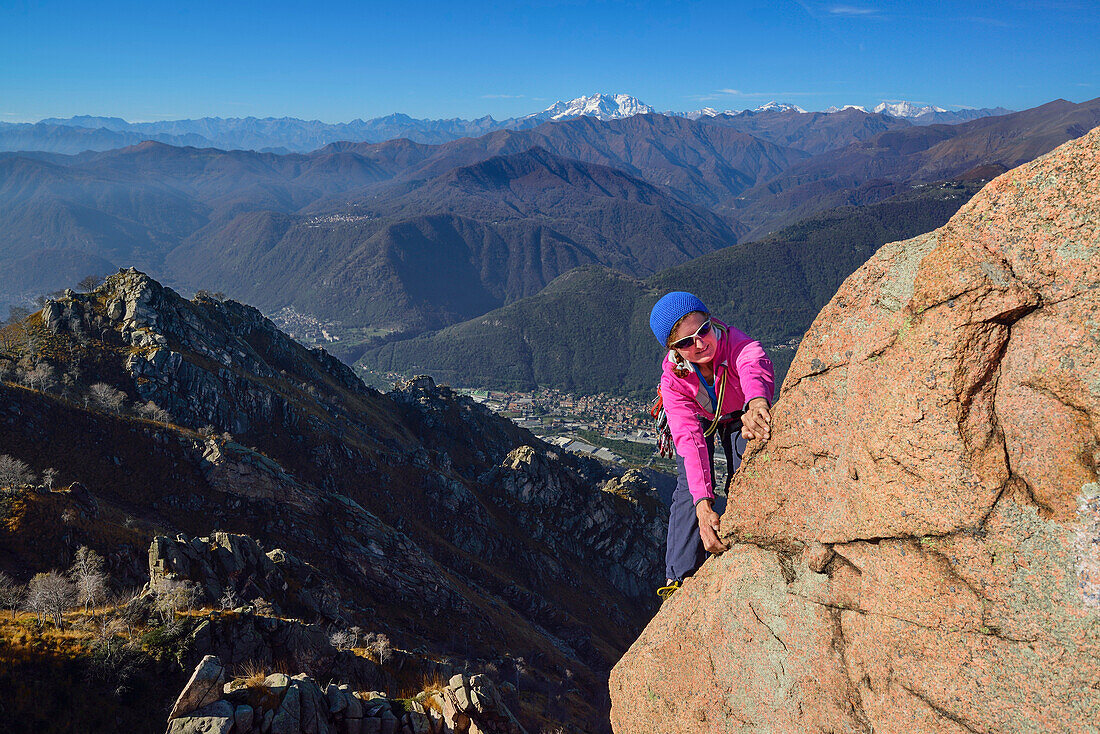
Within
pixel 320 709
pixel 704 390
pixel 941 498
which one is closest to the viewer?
pixel 941 498

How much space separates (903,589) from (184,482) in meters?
53.1

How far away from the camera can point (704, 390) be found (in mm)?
9266

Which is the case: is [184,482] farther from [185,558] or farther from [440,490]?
[440,490]

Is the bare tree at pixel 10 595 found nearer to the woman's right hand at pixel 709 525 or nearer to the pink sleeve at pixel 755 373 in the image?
the woman's right hand at pixel 709 525

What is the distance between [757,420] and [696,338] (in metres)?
1.66

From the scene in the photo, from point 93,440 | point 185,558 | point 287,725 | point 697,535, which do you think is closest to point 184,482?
point 93,440

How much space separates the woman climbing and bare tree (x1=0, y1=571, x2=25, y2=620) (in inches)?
974

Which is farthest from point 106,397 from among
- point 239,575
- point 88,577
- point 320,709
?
point 320,709

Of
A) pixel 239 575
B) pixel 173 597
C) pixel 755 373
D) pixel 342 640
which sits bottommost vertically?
pixel 342 640

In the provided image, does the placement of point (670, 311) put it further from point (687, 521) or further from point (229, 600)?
point (229, 600)

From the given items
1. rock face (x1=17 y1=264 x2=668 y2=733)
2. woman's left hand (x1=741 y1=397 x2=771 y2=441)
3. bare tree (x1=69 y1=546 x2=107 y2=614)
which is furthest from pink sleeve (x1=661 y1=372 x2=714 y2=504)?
bare tree (x1=69 y1=546 x2=107 y2=614)

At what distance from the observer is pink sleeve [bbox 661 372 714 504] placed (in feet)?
29.2

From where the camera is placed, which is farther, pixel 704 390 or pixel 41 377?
pixel 41 377

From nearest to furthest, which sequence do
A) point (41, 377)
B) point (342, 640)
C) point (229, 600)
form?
point (229, 600) < point (342, 640) < point (41, 377)
